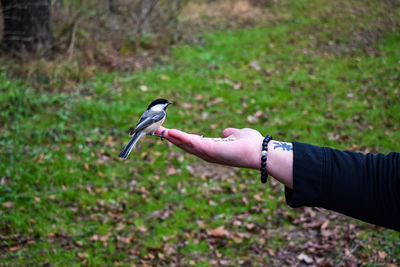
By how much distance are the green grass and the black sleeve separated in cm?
275

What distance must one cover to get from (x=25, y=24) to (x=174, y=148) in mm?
4645

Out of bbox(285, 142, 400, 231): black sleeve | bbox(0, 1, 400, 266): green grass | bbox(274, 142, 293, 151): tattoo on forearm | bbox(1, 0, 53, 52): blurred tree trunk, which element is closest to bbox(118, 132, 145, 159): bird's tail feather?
bbox(274, 142, 293, 151): tattoo on forearm

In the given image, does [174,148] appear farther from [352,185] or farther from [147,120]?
[352,185]

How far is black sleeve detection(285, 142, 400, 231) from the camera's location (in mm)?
2045

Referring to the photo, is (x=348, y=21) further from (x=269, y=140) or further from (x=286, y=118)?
(x=269, y=140)

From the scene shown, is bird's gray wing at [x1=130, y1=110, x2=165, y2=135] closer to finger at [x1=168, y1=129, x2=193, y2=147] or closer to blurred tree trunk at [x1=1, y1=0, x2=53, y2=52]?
finger at [x1=168, y1=129, x2=193, y2=147]

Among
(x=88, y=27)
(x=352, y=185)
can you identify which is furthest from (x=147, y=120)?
(x=88, y=27)

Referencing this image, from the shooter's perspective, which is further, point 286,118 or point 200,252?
point 286,118

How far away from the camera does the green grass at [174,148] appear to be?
4891 millimetres

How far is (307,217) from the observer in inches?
208

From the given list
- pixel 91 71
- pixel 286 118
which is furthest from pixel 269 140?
pixel 91 71

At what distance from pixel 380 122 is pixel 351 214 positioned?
5966mm

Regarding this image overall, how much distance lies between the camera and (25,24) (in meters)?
8.09

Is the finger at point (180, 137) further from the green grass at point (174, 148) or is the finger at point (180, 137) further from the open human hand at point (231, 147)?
the green grass at point (174, 148)
